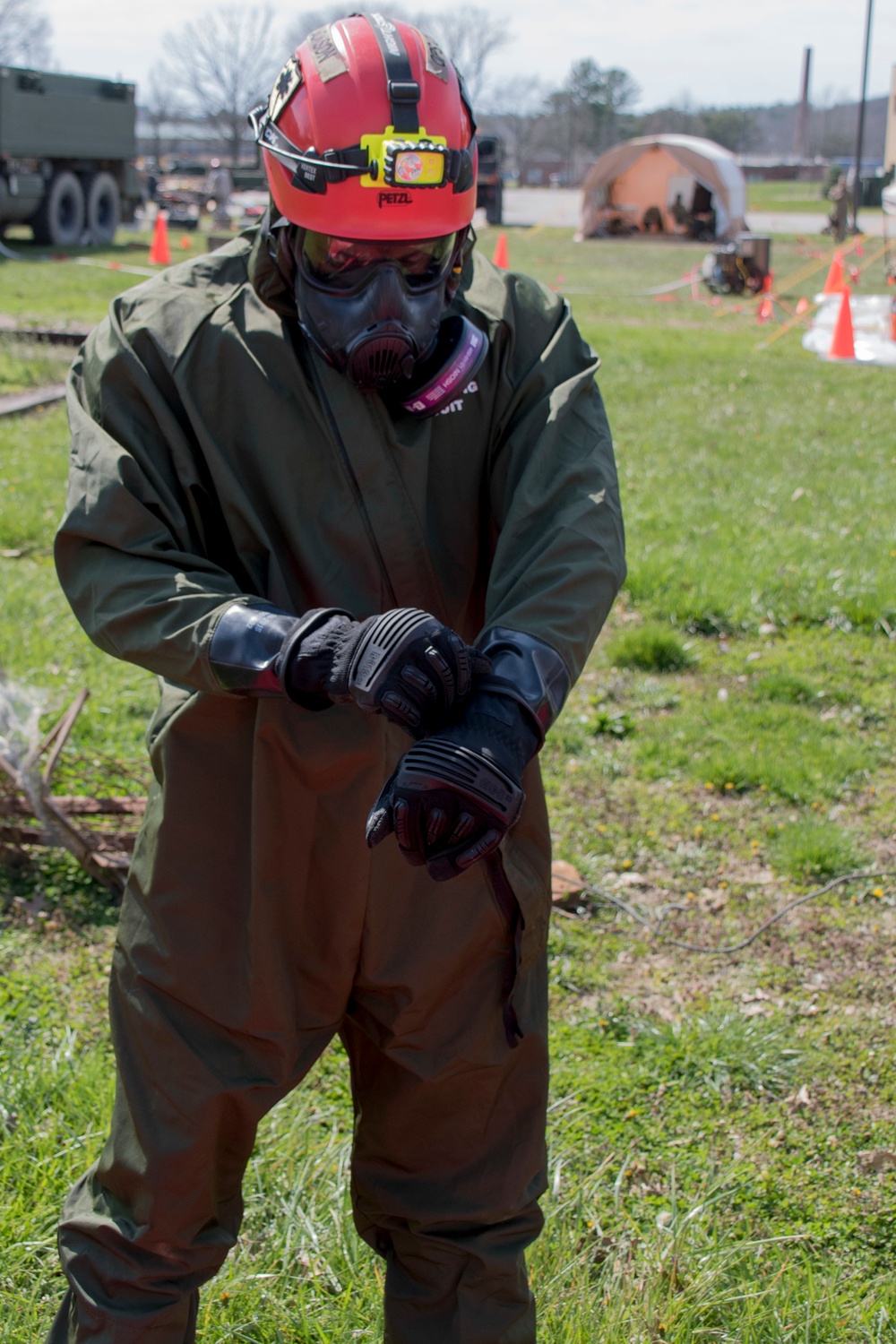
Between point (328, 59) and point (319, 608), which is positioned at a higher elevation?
point (328, 59)

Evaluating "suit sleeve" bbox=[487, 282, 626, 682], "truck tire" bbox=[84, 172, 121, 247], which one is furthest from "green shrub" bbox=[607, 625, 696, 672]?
"truck tire" bbox=[84, 172, 121, 247]

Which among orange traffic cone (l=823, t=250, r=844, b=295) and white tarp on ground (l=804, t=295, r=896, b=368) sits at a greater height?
orange traffic cone (l=823, t=250, r=844, b=295)

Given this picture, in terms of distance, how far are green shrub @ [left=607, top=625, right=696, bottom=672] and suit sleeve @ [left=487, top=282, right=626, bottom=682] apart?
→ 10.7 feet

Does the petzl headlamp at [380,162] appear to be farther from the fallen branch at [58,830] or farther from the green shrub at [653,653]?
the green shrub at [653,653]

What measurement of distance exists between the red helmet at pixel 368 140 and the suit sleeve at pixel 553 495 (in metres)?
0.27

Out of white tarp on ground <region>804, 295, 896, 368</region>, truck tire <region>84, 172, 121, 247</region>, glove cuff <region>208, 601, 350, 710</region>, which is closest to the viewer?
glove cuff <region>208, 601, 350, 710</region>

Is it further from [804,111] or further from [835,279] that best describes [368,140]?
[804,111]

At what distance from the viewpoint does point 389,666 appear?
65.3 inches

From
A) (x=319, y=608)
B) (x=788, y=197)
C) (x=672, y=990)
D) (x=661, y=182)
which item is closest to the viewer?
(x=319, y=608)

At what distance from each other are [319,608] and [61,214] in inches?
995

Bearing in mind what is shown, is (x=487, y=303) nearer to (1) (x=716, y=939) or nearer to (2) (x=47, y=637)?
(1) (x=716, y=939)

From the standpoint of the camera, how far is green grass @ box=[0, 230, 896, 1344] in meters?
2.44

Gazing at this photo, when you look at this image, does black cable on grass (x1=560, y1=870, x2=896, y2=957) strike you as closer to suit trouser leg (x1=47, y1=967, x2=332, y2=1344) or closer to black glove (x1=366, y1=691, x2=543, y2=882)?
suit trouser leg (x1=47, y1=967, x2=332, y2=1344)

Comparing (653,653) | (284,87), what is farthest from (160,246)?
(284,87)
